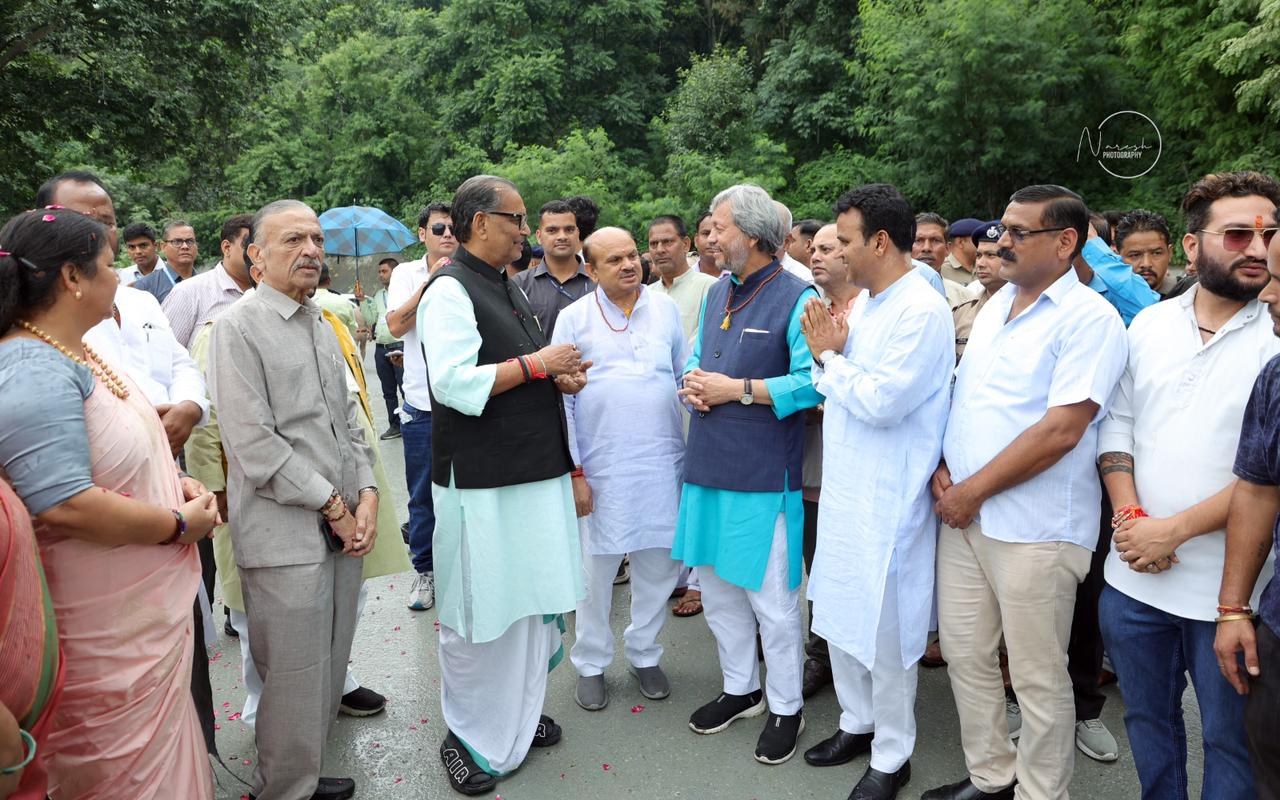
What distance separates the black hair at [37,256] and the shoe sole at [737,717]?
112 inches

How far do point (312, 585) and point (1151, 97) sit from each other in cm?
1748

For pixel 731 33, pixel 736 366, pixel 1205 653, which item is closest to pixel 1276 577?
pixel 1205 653

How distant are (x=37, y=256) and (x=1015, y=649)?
314 centimetres

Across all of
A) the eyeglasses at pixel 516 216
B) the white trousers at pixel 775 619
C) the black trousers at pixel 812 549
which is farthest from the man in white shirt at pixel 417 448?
the black trousers at pixel 812 549

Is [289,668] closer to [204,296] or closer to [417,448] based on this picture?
[417,448]

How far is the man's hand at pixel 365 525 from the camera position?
10.7 ft

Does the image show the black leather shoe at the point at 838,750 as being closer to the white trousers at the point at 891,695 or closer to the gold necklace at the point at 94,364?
the white trousers at the point at 891,695

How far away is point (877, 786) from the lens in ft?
10.5

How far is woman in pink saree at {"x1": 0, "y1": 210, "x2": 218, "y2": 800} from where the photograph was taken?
86.2 inches

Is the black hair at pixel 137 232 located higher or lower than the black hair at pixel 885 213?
lower

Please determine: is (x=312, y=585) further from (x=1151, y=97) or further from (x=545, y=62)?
(x=545, y=62)

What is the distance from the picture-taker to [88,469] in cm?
224

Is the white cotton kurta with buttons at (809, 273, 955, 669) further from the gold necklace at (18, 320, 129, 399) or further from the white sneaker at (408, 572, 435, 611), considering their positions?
the white sneaker at (408, 572, 435, 611)

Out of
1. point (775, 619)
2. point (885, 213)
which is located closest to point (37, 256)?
point (885, 213)
